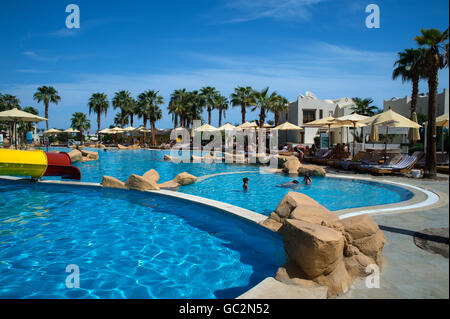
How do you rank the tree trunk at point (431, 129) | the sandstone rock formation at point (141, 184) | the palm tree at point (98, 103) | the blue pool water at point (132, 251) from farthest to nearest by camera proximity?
the palm tree at point (98, 103) < the tree trunk at point (431, 129) < the sandstone rock formation at point (141, 184) < the blue pool water at point (132, 251)

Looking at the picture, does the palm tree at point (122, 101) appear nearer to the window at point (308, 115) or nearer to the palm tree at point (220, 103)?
the palm tree at point (220, 103)

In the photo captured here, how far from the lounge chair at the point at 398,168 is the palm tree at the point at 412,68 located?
1145cm

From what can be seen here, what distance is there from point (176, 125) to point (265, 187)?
39.7 metres

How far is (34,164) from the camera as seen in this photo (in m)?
10.6

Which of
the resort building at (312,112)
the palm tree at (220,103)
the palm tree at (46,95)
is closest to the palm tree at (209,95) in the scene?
the palm tree at (220,103)

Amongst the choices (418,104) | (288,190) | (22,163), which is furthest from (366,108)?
(22,163)

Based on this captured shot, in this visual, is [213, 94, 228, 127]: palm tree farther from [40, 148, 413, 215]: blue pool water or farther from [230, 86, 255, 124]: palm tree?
[40, 148, 413, 215]: blue pool water

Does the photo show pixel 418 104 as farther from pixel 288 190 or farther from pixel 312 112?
pixel 288 190

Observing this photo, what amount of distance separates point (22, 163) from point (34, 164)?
376mm

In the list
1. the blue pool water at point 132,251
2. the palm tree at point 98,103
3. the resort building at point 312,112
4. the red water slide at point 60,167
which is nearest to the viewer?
the blue pool water at point 132,251

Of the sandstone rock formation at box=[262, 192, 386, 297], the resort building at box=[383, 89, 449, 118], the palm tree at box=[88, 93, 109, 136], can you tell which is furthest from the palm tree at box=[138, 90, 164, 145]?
the sandstone rock formation at box=[262, 192, 386, 297]

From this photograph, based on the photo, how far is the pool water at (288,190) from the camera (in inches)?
343

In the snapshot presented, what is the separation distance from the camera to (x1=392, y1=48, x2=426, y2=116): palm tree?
21984 mm

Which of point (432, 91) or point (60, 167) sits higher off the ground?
point (432, 91)
